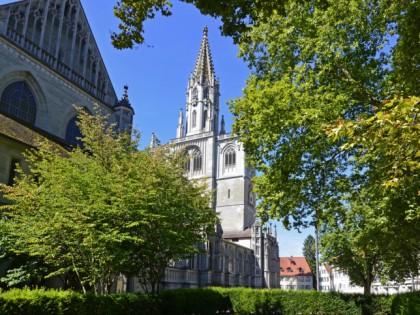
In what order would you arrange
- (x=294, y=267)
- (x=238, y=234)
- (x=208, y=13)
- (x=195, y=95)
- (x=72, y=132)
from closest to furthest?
(x=208, y=13), (x=72, y=132), (x=238, y=234), (x=195, y=95), (x=294, y=267)

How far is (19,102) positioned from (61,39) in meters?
6.74

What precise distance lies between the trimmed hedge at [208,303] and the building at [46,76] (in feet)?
32.0

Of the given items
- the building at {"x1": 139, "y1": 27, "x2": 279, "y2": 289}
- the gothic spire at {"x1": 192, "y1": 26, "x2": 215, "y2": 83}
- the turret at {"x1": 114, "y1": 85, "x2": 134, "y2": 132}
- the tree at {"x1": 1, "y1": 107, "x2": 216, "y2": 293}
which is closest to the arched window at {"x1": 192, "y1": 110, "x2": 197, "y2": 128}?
the building at {"x1": 139, "y1": 27, "x2": 279, "y2": 289}

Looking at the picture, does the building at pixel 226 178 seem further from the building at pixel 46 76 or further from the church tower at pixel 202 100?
the building at pixel 46 76

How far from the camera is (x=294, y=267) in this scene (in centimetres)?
10275

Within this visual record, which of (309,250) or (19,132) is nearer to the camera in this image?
(19,132)

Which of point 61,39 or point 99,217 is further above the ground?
point 61,39

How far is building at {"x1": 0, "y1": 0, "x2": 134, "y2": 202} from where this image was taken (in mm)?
22828

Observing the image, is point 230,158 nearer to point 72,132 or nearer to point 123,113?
point 123,113

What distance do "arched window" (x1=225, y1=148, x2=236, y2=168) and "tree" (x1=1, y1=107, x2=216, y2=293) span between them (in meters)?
48.8

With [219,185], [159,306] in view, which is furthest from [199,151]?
[159,306]

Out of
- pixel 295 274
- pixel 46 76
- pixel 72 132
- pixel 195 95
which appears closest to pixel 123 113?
pixel 72 132

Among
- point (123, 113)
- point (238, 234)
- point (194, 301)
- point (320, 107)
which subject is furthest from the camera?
point (238, 234)

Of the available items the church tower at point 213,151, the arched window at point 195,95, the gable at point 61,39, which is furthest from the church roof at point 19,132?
the arched window at point 195,95
